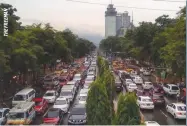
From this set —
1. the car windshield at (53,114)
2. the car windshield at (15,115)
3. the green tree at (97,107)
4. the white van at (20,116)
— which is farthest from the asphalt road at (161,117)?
the green tree at (97,107)

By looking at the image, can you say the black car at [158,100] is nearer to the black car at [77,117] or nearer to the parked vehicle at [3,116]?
the black car at [77,117]

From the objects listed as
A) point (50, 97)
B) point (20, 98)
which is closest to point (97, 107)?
point (20, 98)

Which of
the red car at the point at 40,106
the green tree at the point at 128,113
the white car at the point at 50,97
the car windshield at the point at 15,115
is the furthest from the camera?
the white car at the point at 50,97

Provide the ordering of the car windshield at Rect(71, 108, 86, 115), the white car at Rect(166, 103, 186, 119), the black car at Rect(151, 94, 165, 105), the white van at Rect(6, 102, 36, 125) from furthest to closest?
the black car at Rect(151, 94, 165, 105), the white car at Rect(166, 103, 186, 119), the car windshield at Rect(71, 108, 86, 115), the white van at Rect(6, 102, 36, 125)

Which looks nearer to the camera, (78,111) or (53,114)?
(53,114)

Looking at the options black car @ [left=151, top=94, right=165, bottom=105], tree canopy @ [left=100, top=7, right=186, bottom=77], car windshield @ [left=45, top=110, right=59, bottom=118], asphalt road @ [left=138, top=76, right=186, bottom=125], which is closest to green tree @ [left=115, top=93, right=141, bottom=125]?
car windshield @ [left=45, top=110, right=59, bottom=118]

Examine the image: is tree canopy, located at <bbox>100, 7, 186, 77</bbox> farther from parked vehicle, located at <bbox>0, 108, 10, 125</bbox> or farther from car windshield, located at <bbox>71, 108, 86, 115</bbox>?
parked vehicle, located at <bbox>0, 108, 10, 125</bbox>

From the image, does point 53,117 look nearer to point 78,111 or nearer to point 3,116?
point 78,111

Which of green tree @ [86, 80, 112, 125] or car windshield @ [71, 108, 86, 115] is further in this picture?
car windshield @ [71, 108, 86, 115]

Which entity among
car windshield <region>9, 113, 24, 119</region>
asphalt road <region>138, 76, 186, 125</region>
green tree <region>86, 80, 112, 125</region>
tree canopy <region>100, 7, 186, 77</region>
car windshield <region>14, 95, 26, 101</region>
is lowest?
asphalt road <region>138, 76, 186, 125</region>
